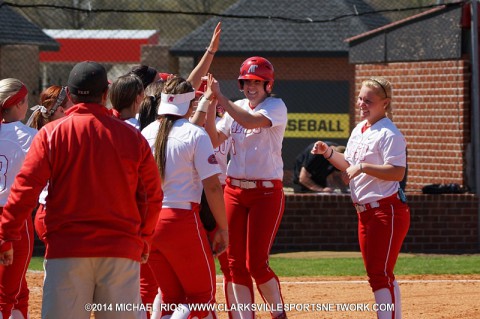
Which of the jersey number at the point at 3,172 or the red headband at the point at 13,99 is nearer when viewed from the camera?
the jersey number at the point at 3,172

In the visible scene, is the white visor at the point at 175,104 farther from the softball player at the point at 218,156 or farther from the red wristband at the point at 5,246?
the red wristband at the point at 5,246

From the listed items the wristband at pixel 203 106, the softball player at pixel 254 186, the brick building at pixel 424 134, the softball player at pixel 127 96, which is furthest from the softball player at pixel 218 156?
the brick building at pixel 424 134

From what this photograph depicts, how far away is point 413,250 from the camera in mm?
12766

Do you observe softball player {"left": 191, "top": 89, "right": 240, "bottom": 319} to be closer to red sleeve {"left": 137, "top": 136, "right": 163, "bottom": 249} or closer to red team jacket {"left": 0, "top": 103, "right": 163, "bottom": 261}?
red sleeve {"left": 137, "top": 136, "right": 163, "bottom": 249}

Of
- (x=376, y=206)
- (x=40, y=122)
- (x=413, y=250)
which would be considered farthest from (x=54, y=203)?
(x=413, y=250)

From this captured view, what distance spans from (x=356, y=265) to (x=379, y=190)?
4693mm

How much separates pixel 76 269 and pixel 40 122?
244 cm

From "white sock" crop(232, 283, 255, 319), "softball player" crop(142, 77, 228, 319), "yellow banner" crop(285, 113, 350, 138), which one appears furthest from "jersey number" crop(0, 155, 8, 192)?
"yellow banner" crop(285, 113, 350, 138)

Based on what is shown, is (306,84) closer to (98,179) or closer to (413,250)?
(413,250)

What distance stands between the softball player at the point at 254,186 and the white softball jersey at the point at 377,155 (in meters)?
0.61

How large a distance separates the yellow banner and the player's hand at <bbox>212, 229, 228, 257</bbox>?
618 inches

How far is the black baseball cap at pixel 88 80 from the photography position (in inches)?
190

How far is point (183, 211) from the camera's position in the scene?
5664mm

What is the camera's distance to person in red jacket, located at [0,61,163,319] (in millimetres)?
4625
